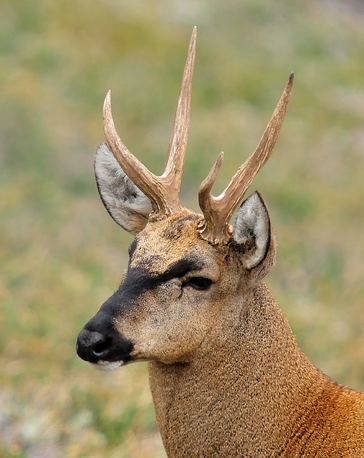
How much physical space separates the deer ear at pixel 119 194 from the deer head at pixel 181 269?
349mm

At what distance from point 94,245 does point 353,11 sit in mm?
24204

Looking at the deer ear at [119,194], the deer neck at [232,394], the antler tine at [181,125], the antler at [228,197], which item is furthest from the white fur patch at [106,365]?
the antler tine at [181,125]

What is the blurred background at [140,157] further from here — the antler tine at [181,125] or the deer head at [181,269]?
the antler tine at [181,125]

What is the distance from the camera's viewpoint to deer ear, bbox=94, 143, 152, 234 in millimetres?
5246

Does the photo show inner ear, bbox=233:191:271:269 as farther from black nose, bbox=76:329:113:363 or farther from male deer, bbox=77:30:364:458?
black nose, bbox=76:329:113:363

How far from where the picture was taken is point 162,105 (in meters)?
21.2

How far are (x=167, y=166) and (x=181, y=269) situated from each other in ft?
2.98

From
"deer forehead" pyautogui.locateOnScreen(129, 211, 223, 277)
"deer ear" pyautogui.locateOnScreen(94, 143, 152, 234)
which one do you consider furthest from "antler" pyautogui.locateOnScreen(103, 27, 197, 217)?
→ "deer ear" pyautogui.locateOnScreen(94, 143, 152, 234)

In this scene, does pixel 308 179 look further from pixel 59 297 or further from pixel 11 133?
pixel 59 297

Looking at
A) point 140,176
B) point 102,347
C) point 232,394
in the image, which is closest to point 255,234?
point 140,176

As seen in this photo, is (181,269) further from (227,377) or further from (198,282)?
(227,377)

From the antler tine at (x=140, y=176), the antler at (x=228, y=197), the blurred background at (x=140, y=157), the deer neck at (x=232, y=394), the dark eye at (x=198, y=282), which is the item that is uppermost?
the blurred background at (x=140, y=157)

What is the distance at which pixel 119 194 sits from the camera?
17.5 feet

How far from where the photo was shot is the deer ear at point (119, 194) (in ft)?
17.2
